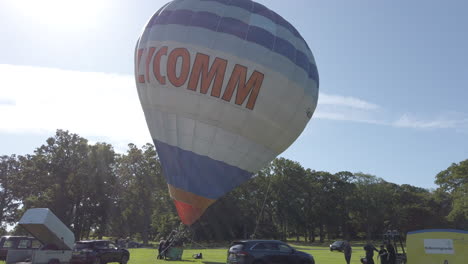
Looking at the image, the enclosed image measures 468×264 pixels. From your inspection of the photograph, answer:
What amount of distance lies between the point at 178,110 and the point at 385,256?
10158mm

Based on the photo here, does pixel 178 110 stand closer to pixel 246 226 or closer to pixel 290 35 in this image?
pixel 290 35

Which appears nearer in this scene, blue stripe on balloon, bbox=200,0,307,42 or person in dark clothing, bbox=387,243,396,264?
person in dark clothing, bbox=387,243,396,264

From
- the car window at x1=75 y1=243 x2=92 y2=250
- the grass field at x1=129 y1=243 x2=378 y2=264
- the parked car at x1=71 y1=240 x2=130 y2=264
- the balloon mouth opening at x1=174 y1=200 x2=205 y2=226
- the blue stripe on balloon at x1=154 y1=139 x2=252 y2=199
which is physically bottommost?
the grass field at x1=129 y1=243 x2=378 y2=264

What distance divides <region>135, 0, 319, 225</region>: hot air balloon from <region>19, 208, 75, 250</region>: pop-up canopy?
184 inches

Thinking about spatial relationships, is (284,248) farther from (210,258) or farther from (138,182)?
(138,182)

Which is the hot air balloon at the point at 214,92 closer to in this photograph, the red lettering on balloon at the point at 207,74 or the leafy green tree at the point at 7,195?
the red lettering on balloon at the point at 207,74

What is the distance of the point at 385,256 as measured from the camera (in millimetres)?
13180

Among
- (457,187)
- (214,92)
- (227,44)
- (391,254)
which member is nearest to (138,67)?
(214,92)

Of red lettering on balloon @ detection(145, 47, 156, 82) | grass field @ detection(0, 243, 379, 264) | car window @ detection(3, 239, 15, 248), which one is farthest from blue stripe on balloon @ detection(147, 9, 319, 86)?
car window @ detection(3, 239, 15, 248)

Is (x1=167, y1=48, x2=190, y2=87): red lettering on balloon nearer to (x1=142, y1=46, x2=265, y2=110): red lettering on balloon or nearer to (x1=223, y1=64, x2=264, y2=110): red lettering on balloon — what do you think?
(x1=142, y1=46, x2=265, y2=110): red lettering on balloon

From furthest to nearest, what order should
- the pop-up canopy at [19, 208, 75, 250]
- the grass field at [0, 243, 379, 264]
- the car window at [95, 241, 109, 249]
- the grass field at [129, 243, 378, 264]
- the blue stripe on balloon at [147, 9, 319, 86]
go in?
the grass field at [129, 243, 378, 264] < the grass field at [0, 243, 379, 264] < the car window at [95, 241, 109, 249] < the blue stripe on balloon at [147, 9, 319, 86] < the pop-up canopy at [19, 208, 75, 250]

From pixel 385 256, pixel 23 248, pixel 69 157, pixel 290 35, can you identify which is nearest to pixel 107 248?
pixel 23 248

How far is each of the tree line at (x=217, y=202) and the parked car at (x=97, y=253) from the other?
1159 inches

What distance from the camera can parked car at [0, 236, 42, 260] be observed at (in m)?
15.9
